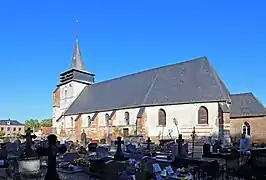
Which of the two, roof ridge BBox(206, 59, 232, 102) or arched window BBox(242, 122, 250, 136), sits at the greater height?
roof ridge BBox(206, 59, 232, 102)

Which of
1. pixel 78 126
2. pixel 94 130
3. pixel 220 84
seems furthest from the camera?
pixel 78 126

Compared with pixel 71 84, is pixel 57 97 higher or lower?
lower

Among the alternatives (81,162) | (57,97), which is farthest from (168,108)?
(57,97)

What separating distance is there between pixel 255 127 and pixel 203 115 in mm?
4818

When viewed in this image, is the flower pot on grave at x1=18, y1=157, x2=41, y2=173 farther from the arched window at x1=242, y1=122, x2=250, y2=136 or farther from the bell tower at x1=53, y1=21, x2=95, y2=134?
the bell tower at x1=53, y1=21, x2=95, y2=134

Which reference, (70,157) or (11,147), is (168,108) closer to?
(11,147)

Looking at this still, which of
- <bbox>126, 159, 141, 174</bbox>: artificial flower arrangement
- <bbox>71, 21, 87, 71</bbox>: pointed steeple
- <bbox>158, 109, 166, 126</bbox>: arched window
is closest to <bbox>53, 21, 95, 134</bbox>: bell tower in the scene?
<bbox>71, 21, 87, 71</bbox>: pointed steeple

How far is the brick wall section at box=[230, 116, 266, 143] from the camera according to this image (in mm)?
25297

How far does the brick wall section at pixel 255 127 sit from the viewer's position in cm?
2530

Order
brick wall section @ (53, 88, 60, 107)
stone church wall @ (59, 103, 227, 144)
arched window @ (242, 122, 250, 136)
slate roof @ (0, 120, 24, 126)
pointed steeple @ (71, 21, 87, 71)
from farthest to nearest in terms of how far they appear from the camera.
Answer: slate roof @ (0, 120, 24, 126)
brick wall section @ (53, 88, 60, 107)
pointed steeple @ (71, 21, 87, 71)
stone church wall @ (59, 103, 227, 144)
arched window @ (242, 122, 250, 136)

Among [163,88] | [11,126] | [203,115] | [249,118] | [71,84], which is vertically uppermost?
[71,84]

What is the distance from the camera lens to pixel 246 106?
88.2 feet

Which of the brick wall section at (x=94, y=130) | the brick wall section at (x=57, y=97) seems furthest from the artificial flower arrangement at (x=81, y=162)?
the brick wall section at (x=57, y=97)

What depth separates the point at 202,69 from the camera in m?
30.7
